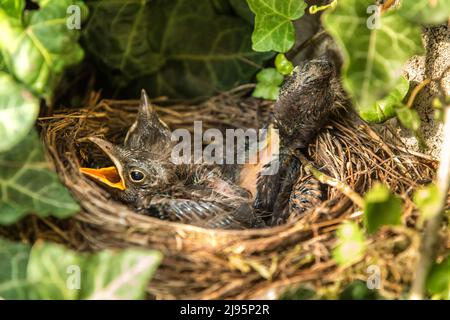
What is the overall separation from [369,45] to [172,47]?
3.47 ft

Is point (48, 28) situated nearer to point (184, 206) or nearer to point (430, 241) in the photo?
point (184, 206)

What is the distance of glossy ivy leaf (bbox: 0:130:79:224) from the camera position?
4.53 ft

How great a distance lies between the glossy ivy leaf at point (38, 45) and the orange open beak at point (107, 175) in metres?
0.41

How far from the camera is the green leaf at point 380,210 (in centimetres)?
124

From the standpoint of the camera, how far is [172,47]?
2225 mm

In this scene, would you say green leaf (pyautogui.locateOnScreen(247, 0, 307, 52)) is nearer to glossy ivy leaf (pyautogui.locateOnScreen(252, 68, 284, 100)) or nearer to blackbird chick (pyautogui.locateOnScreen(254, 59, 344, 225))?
blackbird chick (pyautogui.locateOnScreen(254, 59, 344, 225))

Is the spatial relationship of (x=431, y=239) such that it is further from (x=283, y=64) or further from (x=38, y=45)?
(x=38, y=45)

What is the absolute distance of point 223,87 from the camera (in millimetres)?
2260

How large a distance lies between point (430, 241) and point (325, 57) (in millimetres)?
817

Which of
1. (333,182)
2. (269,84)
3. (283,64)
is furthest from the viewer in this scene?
(269,84)

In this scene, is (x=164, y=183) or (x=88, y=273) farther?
(x=164, y=183)

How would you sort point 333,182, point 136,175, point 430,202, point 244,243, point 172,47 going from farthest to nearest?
1. point 172,47
2. point 136,175
3. point 333,182
4. point 244,243
5. point 430,202

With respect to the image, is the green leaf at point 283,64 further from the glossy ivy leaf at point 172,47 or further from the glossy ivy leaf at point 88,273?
the glossy ivy leaf at point 88,273

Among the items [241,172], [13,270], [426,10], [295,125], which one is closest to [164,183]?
[241,172]
